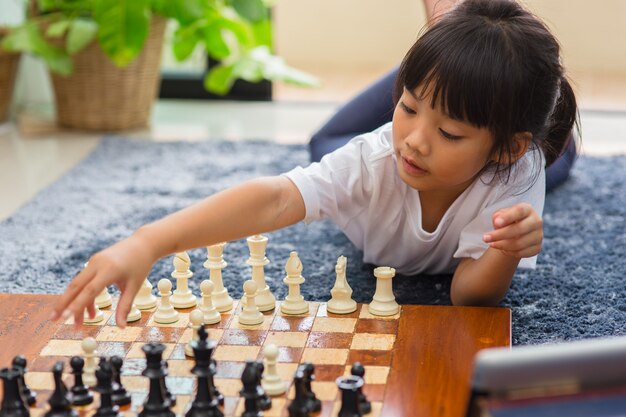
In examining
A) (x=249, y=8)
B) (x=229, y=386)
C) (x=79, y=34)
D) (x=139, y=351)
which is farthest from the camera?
(x=249, y=8)

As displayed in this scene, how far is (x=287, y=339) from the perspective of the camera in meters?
1.24

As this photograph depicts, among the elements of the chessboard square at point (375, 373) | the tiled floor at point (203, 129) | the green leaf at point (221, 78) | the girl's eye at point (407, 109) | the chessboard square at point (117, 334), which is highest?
the girl's eye at point (407, 109)

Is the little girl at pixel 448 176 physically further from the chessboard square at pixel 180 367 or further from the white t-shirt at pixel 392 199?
the chessboard square at pixel 180 367

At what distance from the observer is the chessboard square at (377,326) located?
1.26 meters

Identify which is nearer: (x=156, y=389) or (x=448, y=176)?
(x=156, y=389)

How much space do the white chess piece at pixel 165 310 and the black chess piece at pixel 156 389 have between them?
0.90 feet

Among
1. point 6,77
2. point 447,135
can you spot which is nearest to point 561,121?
point 447,135

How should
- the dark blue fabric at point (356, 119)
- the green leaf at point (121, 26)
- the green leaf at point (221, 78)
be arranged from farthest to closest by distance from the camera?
the green leaf at point (221, 78), the green leaf at point (121, 26), the dark blue fabric at point (356, 119)

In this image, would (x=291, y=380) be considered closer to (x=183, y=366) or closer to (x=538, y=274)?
(x=183, y=366)

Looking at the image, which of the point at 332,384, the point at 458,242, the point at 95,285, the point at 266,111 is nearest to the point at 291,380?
the point at 332,384

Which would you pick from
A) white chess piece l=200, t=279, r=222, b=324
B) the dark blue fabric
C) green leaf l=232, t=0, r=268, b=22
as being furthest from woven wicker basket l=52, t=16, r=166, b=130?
white chess piece l=200, t=279, r=222, b=324

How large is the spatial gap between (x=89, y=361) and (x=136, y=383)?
0.21ft

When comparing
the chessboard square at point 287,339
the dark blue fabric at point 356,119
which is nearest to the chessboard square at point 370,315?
the chessboard square at point 287,339

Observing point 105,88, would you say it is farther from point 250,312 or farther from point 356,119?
point 250,312
